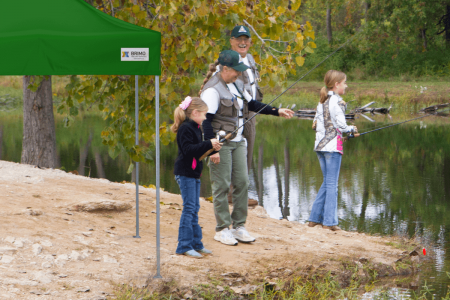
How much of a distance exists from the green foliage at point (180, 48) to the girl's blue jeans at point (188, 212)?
113cm

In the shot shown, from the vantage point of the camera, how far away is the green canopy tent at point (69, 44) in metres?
3.91

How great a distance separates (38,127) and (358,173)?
6496 millimetres

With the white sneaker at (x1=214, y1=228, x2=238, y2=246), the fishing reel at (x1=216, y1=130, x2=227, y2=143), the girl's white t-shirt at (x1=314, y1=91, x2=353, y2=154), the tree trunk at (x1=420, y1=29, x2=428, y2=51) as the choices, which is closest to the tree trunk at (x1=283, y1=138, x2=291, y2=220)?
the girl's white t-shirt at (x1=314, y1=91, x2=353, y2=154)

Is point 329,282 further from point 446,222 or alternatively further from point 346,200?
point 346,200

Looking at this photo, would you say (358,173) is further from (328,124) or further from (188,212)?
(188,212)

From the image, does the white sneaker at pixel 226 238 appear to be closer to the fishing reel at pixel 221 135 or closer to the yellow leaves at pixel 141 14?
the fishing reel at pixel 221 135

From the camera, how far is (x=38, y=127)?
8906 mm

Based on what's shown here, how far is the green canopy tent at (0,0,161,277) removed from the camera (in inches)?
154

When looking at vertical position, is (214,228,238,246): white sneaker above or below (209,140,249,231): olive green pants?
below

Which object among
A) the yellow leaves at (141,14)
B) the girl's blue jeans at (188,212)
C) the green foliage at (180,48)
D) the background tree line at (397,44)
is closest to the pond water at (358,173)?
the girl's blue jeans at (188,212)

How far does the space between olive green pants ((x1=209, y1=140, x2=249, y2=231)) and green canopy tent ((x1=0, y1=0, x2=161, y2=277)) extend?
1258 millimetres

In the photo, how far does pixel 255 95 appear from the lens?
5.77 m

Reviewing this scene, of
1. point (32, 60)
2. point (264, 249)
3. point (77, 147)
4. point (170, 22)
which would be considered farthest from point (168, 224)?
point (77, 147)

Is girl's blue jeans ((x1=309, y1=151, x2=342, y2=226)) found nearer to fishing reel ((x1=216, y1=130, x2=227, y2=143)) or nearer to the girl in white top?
the girl in white top
